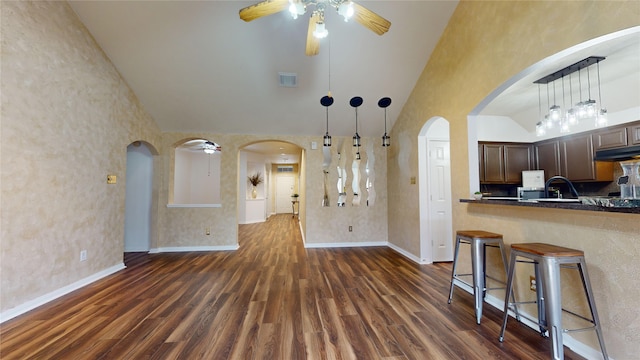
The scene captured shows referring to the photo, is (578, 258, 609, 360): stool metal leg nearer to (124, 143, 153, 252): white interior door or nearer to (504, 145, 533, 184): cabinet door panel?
(504, 145, 533, 184): cabinet door panel

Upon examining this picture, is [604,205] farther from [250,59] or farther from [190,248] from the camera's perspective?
[190,248]

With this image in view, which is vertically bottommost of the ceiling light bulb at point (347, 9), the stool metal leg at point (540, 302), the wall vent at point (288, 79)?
the stool metal leg at point (540, 302)

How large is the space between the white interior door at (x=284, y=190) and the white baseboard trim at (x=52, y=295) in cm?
769

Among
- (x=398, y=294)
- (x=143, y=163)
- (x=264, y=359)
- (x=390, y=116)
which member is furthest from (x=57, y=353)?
(x=390, y=116)

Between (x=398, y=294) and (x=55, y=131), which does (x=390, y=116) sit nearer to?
(x=398, y=294)

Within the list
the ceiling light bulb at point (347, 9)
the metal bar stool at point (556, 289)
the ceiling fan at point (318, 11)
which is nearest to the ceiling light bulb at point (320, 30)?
the ceiling fan at point (318, 11)

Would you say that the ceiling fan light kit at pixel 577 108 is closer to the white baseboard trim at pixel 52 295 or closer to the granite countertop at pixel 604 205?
the granite countertop at pixel 604 205

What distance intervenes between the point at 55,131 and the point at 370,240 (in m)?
5.00

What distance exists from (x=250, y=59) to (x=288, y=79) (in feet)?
1.99

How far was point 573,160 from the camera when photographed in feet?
12.2

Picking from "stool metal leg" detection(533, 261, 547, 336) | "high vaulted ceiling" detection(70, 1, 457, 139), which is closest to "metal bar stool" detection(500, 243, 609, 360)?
"stool metal leg" detection(533, 261, 547, 336)

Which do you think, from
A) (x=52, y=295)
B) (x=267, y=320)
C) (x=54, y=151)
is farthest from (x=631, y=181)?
(x=52, y=295)

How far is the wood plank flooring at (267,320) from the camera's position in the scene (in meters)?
1.66

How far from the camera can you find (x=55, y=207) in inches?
98.8
